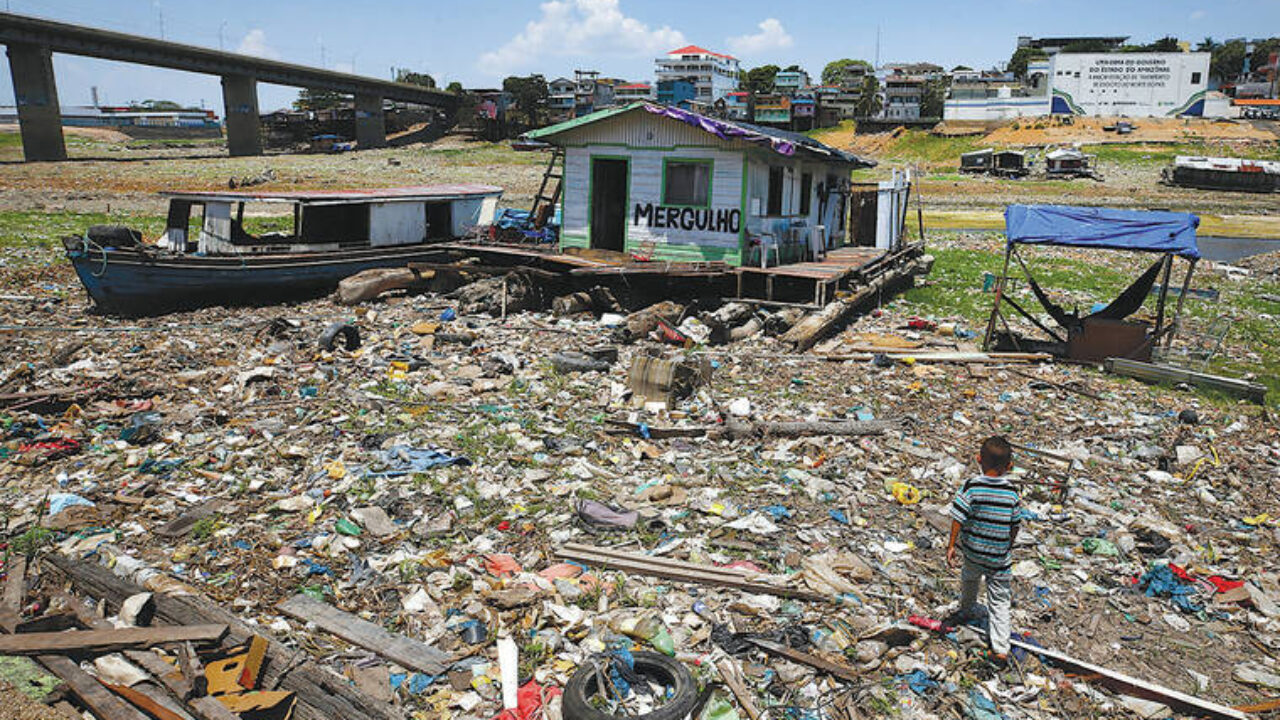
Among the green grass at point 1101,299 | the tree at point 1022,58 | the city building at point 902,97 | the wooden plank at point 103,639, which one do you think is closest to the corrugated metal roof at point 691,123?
the green grass at point 1101,299

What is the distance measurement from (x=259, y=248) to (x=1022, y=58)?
427 feet

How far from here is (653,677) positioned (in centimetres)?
484

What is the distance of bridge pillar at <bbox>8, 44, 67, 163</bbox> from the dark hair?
202ft

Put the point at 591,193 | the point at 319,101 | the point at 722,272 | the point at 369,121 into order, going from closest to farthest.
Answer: the point at 722,272 → the point at 591,193 → the point at 369,121 → the point at 319,101

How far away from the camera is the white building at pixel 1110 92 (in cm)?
8069

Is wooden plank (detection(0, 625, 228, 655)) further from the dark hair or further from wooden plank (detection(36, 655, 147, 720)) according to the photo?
the dark hair

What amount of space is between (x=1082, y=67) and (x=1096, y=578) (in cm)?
9441

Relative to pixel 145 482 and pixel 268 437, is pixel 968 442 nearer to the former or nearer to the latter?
pixel 268 437

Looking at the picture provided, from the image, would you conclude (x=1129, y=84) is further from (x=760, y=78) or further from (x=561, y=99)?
(x=561, y=99)

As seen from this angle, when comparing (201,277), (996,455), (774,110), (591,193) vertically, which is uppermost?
(774,110)

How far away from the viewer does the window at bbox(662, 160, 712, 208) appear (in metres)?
15.3

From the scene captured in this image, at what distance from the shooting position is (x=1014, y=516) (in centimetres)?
511

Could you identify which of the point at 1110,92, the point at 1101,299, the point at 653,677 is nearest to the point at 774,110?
the point at 1110,92

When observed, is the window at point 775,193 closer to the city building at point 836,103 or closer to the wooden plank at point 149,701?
the wooden plank at point 149,701
